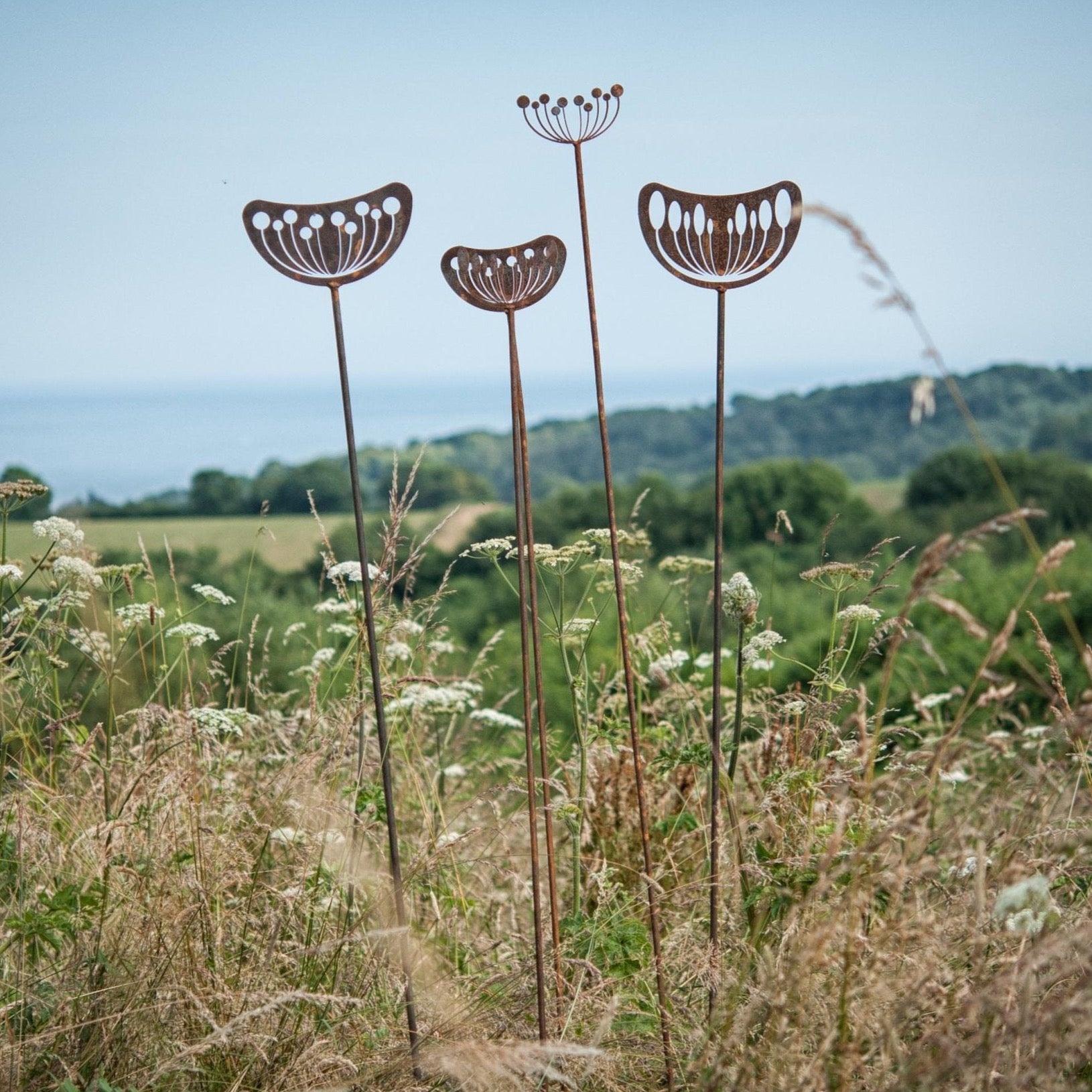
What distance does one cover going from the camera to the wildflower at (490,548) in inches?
86.7

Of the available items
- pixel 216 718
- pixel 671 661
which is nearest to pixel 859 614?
pixel 671 661

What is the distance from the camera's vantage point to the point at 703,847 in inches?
103

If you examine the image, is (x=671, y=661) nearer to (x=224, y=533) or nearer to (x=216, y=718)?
(x=216, y=718)

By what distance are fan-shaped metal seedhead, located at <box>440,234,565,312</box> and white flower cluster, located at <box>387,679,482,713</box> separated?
3.69 ft

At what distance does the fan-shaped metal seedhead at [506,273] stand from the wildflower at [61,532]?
121 cm

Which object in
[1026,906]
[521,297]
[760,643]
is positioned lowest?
[1026,906]

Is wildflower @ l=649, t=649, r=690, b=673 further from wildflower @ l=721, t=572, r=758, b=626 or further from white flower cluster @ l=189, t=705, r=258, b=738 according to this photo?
white flower cluster @ l=189, t=705, r=258, b=738

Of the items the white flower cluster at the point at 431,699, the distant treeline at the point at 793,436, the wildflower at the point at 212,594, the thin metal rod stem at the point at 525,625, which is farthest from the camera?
the distant treeline at the point at 793,436

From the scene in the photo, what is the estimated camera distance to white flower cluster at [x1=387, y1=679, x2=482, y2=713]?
8.86ft

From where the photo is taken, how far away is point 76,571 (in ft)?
7.80

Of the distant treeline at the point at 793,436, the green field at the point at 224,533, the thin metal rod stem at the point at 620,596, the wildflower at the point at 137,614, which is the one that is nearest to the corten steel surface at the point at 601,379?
the thin metal rod stem at the point at 620,596

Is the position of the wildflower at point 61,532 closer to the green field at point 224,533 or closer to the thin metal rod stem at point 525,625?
the thin metal rod stem at point 525,625

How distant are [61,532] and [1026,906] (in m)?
2.21

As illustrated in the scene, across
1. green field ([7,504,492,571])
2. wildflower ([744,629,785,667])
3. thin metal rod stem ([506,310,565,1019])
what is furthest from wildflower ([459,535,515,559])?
green field ([7,504,492,571])
